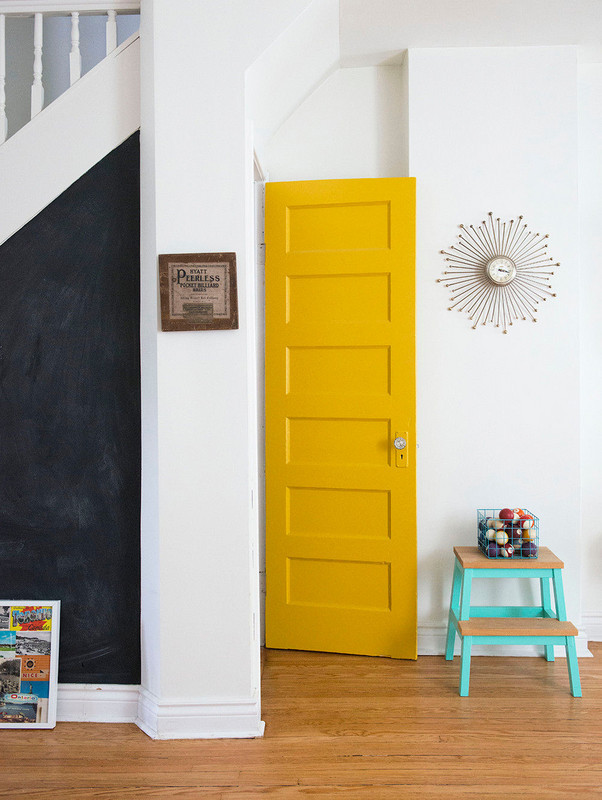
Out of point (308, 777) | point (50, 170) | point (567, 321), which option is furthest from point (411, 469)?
point (50, 170)

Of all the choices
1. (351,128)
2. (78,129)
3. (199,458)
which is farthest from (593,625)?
(78,129)

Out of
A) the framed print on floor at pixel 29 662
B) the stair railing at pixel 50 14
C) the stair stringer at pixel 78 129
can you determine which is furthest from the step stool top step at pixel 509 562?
the stair railing at pixel 50 14

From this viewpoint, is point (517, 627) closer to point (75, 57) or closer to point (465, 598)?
→ point (465, 598)

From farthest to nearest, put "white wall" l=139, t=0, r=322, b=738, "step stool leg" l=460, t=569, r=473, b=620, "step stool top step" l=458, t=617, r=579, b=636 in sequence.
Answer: "step stool leg" l=460, t=569, r=473, b=620
"step stool top step" l=458, t=617, r=579, b=636
"white wall" l=139, t=0, r=322, b=738

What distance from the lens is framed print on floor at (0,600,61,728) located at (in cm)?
222

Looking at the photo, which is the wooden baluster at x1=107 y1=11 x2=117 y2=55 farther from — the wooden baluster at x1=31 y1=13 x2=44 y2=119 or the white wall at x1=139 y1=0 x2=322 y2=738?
the wooden baluster at x1=31 y1=13 x2=44 y2=119

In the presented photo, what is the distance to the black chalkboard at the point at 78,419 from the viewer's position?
2252 mm

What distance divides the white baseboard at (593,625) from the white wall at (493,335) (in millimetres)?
177

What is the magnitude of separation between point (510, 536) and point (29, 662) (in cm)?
195

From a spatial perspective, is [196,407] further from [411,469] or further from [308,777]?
[308,777]

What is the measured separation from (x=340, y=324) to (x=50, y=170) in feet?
4.31

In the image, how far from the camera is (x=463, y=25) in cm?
258

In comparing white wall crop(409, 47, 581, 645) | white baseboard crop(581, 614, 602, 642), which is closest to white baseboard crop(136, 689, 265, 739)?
white wall crop(409, 47, 581, 645)

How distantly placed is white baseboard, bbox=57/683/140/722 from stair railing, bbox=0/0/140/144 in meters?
2.03
